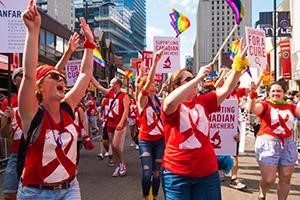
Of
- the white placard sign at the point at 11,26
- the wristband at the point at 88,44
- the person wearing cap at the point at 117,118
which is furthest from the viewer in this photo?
the person wearing cap at the point at 117,118

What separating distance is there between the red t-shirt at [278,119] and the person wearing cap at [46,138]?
3498 millimetres

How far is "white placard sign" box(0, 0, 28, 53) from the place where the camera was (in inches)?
243

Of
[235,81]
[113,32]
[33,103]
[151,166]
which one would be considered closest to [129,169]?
[151,166]

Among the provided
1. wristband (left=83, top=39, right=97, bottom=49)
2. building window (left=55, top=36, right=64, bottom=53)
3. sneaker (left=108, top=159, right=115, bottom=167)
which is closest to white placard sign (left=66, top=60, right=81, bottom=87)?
sneaker (left=108, top=159, right=115, bottom=167)

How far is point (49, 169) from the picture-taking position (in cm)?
330

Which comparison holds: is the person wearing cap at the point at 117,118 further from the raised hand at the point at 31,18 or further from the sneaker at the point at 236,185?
the raised hand at the point at 31,18

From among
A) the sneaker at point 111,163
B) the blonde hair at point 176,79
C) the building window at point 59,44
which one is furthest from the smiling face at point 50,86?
the building window at point 59,44

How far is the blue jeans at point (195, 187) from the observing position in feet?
13.0

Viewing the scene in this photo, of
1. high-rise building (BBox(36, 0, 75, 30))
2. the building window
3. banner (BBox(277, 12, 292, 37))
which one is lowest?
the building window

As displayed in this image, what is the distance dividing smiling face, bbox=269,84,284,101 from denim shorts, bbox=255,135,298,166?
540 millimetres

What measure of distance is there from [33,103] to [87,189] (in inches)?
214

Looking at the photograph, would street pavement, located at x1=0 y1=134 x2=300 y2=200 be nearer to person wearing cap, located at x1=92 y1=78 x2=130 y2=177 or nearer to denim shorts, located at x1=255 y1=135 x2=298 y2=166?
person wearing cap, located at x1=92 y1=78 x2=130 y2=177

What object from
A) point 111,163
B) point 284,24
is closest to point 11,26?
point 111,163

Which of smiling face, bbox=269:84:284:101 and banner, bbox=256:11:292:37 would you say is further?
banner, bbox=256:11:292:37
